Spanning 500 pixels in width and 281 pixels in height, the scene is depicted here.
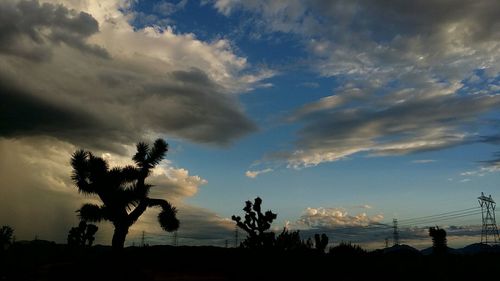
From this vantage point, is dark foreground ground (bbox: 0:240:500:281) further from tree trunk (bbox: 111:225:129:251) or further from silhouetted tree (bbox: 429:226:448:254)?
silhouetted tree (bbox: 429:226:448:254)

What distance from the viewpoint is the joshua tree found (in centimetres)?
1964

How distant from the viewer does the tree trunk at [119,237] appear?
63.5ft

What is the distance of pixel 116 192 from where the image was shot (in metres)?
19.8

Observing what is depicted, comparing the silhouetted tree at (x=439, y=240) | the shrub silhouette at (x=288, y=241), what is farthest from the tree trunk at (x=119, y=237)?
the silhouetted tree at (x=439, y=240)

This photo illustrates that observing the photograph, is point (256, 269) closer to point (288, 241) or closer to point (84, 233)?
point (288, 241)

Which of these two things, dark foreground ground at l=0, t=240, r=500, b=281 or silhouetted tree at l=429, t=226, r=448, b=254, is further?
silhouetted tree at l=429, t=226, r=448, b=254

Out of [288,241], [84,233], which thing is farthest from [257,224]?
[84,233]

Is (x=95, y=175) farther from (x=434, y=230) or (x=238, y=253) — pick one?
(x=434, y=230)

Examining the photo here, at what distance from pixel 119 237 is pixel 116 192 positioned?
191cm

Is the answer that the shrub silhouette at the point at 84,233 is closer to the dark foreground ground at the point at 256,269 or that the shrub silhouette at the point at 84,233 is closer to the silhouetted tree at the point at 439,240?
the dark foreground ground at the point at 256,269

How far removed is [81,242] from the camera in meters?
35.4

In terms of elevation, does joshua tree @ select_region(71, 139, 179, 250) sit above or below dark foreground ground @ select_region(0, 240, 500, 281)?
above

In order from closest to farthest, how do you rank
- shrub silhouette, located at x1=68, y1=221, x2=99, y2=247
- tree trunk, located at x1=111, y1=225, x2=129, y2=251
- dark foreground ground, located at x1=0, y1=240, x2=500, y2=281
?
1. dark foreground ground, located at x1=0, y1=240, x2=500, y2=281
2. tree trunk, located at x1=111, y1=225, x2=129, y2=251
3. shrub silhouette, located at x1=68, y1=221, x2=99, y2=247

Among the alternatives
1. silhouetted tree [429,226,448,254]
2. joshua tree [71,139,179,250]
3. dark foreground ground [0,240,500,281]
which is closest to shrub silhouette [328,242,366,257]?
dark foreground ground [0,240,500,281]
